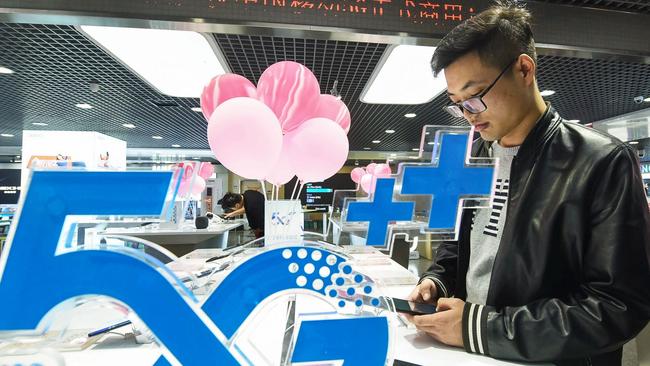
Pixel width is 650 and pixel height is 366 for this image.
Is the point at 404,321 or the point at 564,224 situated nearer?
the point at 564,224

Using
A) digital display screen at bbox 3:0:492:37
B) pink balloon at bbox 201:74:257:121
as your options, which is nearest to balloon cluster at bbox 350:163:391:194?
pink balloon at bbox 201:74:257:121

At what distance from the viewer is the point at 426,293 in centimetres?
107

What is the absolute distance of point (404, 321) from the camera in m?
1.03

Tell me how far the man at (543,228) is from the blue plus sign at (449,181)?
0.52ft

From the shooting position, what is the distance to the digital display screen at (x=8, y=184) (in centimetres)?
949

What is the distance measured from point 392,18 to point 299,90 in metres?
0.94

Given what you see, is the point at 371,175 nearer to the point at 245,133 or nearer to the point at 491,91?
the point at 245,133

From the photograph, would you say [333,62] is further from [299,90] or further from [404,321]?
[404,321]

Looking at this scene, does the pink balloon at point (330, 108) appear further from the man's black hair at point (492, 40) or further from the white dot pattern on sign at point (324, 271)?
the white dot pattern on sign at point (324, 271)

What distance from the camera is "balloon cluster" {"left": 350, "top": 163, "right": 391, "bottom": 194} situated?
792 mm

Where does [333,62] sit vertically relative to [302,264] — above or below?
above

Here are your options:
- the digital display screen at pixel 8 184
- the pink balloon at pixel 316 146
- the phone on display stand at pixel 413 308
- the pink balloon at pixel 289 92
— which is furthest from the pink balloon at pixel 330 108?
the digital display screen at pixel 8 184

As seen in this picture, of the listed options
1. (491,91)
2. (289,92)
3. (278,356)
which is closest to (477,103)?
(491,91)

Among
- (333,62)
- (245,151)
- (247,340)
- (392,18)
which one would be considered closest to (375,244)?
(247,340)
